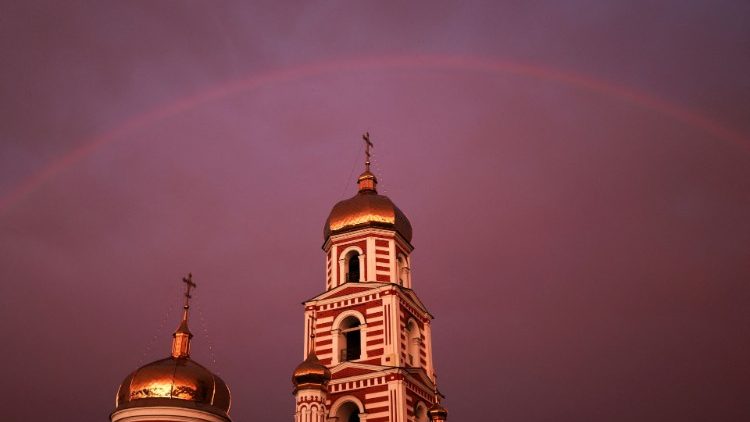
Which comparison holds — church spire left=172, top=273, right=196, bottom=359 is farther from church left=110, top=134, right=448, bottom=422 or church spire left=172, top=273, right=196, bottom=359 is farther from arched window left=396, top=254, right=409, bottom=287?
arched window left=396, top=254, right=409, bottom=287

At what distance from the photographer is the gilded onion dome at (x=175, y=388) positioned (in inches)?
1143

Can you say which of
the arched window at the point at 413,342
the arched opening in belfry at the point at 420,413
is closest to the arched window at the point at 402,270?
the arched window at the point at 413,342

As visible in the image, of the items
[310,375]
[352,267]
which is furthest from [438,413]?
[352,267]

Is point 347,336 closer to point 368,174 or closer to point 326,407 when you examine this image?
point 326,407

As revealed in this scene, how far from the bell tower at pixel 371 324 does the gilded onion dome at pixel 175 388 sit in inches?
Answer: 147

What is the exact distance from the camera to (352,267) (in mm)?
34062

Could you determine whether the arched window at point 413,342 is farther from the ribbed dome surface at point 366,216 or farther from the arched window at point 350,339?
the ribbed dome surface at point 366,216

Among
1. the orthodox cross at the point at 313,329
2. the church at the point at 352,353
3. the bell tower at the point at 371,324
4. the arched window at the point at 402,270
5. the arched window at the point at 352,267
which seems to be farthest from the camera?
the arched window at the point at 402,270

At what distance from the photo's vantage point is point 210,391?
3002cm

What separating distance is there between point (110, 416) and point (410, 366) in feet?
36.2

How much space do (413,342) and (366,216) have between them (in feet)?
Answer: 17.9

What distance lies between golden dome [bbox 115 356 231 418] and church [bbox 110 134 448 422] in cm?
4

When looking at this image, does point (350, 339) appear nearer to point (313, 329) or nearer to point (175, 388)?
point (313, 329)

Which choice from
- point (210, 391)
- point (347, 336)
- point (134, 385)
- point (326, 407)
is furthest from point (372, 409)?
point (134, 385)
